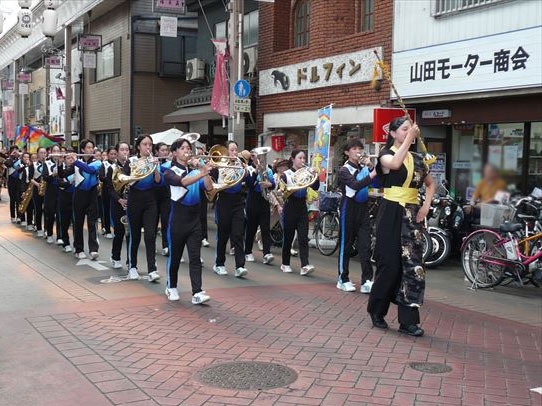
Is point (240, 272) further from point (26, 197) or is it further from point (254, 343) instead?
point (26, 197)

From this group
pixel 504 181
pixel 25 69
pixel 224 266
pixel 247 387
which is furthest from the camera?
pixel 25 69

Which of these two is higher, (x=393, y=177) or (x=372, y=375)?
(x=393, y=177)

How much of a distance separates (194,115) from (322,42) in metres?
6.65

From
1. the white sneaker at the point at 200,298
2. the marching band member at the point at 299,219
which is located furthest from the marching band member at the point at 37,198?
the white sneaker at the point at 200,298

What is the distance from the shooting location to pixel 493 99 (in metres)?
10.6

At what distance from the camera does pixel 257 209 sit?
10336mm

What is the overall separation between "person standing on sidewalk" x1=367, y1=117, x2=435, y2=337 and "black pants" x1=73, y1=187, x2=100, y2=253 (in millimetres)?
6213

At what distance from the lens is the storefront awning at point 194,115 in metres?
19.0

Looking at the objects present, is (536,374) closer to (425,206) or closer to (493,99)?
(425,206)

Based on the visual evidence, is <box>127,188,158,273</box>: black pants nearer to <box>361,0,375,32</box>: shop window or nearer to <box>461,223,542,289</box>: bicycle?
<box>461,223,542,289</box>: bicycle

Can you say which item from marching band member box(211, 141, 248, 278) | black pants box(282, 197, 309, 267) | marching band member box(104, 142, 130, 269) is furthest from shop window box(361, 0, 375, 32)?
marching band member box(104, 142, 130, 269)

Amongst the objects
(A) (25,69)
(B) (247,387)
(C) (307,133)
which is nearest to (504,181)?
(B) (247,387)

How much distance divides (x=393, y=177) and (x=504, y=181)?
4.46m

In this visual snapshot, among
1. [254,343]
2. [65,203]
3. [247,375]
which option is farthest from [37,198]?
[247,375]
